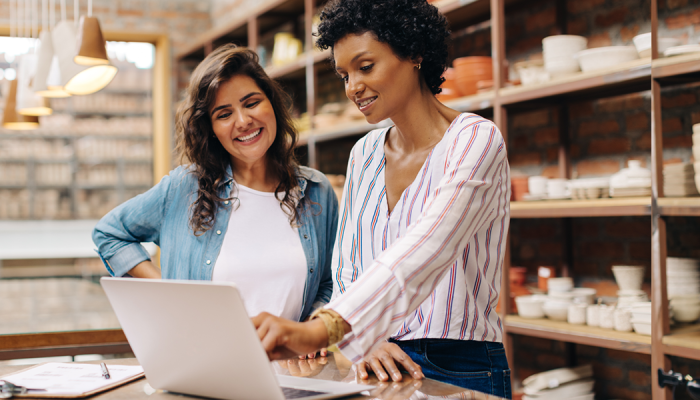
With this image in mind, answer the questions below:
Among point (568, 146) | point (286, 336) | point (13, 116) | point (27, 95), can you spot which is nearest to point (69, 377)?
point (286, 336)

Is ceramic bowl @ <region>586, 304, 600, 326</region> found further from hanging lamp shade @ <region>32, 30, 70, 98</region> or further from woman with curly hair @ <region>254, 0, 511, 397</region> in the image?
hanging lamp shade @ <region>32, 30, 70, 98</region>

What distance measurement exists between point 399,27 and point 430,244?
19.1 inches

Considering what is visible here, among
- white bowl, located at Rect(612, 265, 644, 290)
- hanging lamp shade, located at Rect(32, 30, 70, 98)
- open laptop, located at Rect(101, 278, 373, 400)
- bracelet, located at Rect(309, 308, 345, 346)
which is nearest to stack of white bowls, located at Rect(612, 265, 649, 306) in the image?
white bowl, located at Rect(612, 265, 644, 290)

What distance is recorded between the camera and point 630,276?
2.24 m

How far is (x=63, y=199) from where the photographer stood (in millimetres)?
6520

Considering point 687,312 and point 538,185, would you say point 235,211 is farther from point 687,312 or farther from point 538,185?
point 687,312

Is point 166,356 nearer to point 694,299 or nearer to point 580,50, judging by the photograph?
point 694,299

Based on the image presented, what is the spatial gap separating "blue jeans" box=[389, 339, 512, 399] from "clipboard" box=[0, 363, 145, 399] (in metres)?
0.51

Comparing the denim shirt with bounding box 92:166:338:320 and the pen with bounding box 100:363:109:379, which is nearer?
the pen with bounding box 100:363:109:379

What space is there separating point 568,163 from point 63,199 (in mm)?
5531

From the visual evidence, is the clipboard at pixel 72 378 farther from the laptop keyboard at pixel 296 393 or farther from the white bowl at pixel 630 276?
the white bowl at pixel 630 276

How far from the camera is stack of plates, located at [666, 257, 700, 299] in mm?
2088

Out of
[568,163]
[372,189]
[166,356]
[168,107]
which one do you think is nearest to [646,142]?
[568,163]

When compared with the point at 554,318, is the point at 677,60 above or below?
above
